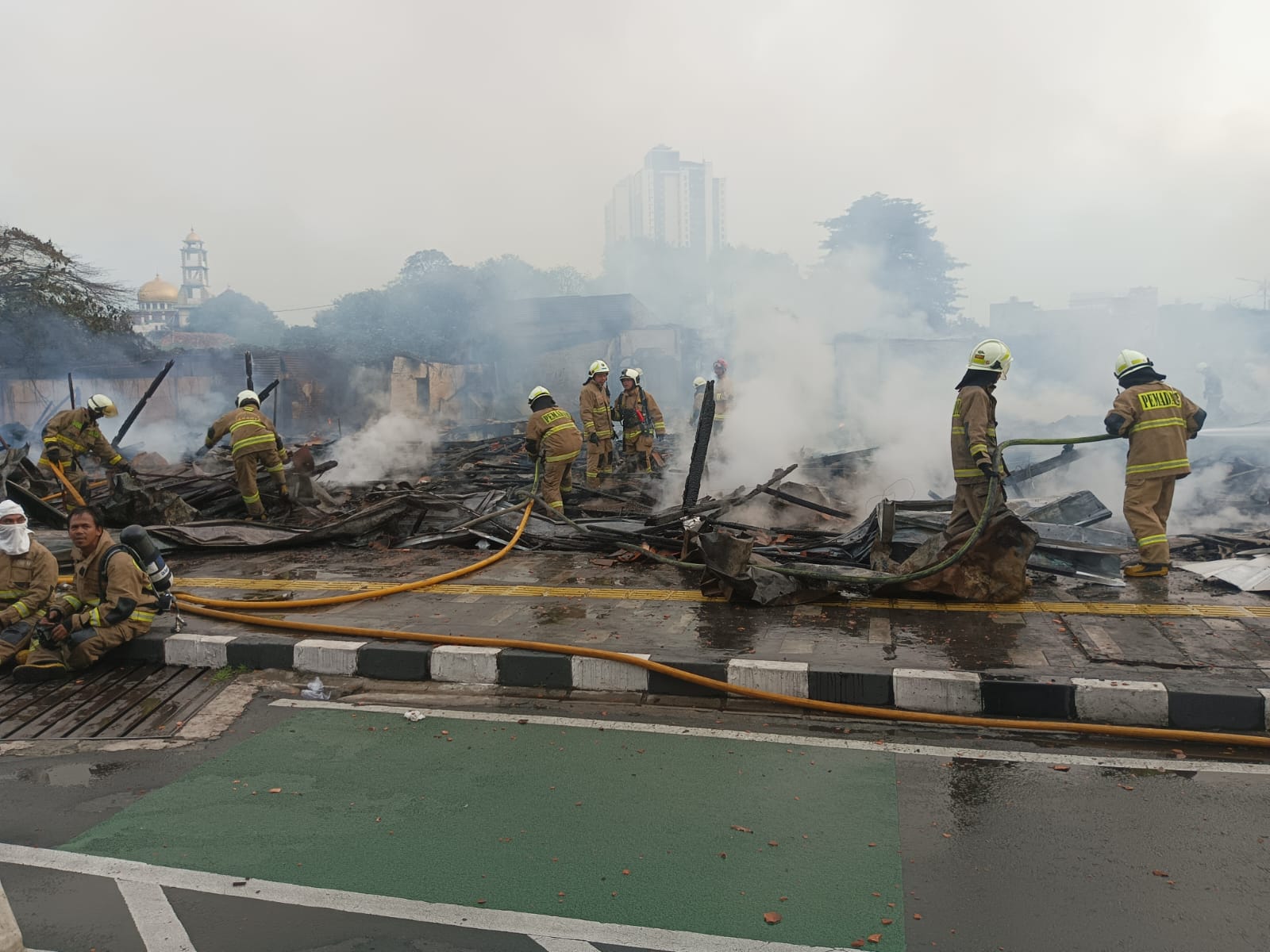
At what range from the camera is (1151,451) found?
21.7ft

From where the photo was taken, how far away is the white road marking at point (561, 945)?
2593 mm

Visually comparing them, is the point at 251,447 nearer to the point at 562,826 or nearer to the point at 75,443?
the point at 75,443

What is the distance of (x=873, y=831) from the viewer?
3252mm

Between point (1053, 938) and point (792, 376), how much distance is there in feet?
43.6

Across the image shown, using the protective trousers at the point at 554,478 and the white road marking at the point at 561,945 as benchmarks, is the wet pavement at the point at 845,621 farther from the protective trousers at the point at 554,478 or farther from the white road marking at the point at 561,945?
the white road marking at the point at 561,945

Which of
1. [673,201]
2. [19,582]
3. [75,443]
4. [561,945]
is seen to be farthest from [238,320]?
[561,945]

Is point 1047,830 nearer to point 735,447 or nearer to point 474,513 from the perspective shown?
point 474,513

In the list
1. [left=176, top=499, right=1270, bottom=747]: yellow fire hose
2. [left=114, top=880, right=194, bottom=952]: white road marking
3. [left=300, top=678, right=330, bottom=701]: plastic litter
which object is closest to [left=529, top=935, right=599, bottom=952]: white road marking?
[left=114, top=880, right=194, bottom=952]: white road marking

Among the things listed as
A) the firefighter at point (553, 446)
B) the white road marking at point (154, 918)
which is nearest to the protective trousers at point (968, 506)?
the firefighter at point (553, 446)

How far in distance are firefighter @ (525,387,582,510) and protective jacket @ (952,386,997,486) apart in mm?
4251

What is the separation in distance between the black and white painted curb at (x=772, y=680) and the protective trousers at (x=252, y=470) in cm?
444

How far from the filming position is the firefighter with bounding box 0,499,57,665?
5.43m

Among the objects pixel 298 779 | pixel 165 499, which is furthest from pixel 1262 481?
pixel 165 499

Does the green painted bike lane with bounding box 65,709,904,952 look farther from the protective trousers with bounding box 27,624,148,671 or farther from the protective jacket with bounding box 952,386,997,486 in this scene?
the protective jacket with bounding box 952,386,997,486
